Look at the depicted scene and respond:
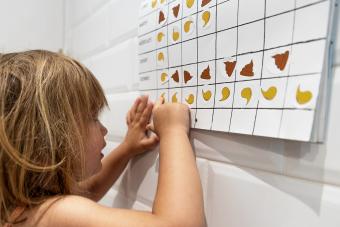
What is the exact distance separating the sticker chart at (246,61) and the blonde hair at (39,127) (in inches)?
6.1

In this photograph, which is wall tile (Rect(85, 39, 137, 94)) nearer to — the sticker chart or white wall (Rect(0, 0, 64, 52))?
the sticker chart

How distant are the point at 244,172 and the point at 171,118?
14 cm

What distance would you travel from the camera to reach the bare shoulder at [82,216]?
1.34 ft

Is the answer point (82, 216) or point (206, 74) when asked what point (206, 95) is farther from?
point (82, 216)

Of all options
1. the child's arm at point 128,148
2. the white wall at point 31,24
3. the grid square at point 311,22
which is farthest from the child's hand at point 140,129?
the white wall at point 31,24

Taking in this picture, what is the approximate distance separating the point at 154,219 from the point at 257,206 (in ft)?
0.41

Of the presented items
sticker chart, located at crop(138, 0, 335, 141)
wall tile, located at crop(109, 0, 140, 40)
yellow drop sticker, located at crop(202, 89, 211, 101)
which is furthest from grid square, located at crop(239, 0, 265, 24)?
wall tile, located at crop(109, 0, 140, 40)

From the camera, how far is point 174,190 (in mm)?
427

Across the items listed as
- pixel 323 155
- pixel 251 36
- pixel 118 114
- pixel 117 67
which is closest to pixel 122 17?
pixel 117 67

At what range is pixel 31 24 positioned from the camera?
→ 107cm

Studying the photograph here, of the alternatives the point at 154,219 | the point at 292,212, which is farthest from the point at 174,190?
the point at 292,212

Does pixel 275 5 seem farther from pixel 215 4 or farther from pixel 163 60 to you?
pixel 163 60

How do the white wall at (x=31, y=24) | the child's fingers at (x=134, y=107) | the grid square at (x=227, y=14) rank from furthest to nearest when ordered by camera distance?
the white wall at (x=31, y=24)
the child's fingers at (x=134, y=107)
the grid square at (x=227, y=14)

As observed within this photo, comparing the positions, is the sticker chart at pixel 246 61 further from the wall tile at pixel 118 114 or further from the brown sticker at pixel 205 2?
the wall tile at pixel 118 114
